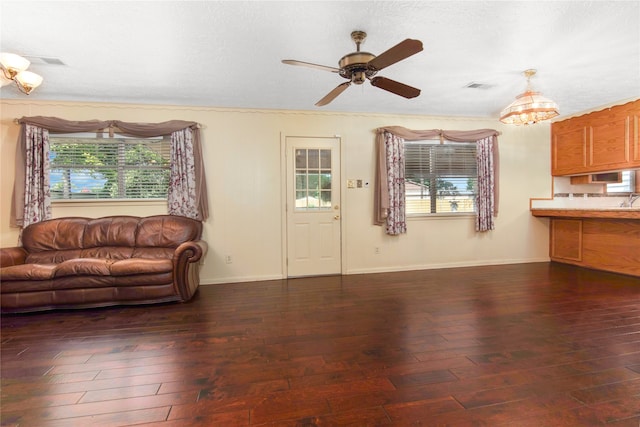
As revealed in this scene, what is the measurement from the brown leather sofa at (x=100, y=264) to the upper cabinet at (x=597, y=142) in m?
5.74

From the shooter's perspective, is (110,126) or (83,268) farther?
(110,126)

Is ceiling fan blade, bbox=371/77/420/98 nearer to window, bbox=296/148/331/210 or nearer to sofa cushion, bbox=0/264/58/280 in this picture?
window, bbox=296/148/331/210

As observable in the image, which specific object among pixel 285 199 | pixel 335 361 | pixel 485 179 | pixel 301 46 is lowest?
pixel 335 361

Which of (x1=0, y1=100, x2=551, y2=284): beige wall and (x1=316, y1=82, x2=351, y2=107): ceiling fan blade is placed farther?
(x1=0, y1=100, x2=551, y2=284): beige wall

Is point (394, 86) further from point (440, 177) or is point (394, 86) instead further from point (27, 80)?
point (27, 80)

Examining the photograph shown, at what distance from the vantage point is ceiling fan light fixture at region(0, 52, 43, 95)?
2.48 meters

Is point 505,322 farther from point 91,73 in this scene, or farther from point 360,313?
point 91,73

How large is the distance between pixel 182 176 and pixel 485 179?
465 cm

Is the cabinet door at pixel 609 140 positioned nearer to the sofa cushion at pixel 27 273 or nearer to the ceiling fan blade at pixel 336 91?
the ceiling fan blade at pixel 336 91

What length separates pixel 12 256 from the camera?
342cm

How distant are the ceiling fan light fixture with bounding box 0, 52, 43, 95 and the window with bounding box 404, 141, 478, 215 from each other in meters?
4.53

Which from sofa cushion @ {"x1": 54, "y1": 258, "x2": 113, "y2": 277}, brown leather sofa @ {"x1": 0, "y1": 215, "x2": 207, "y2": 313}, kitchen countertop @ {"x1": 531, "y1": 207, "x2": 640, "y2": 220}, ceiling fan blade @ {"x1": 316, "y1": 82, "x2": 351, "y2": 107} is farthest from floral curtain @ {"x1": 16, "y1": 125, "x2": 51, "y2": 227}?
kitchen countertop @ {"x1": 531, "y1": 207, "x2": 640, "y2": 220}

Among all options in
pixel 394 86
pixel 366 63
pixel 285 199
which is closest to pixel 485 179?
pixel 394 86

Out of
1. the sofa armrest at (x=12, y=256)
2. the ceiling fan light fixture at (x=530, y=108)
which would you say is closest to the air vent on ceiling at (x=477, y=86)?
the ceiling fan light fixture at (x=530, y=108)
